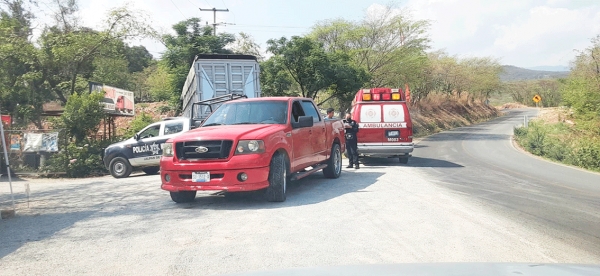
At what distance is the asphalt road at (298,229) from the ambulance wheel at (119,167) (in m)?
4.60

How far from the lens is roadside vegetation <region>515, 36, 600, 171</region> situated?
2500 centimetres

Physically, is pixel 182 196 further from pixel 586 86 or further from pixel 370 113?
pixel 586 86

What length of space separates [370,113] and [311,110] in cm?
581

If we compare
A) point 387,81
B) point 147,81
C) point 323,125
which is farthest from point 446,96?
point 323,125

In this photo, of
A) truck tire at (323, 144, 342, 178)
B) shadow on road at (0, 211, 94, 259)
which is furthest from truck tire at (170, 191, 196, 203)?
truck tire at (323, 144, 342, 178)

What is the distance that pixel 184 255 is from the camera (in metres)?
5.86

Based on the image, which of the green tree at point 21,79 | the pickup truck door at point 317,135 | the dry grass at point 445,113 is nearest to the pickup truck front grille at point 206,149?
the pickup truck door at point 317,135

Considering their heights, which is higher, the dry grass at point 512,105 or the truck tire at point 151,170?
the dry grass at point 512,105

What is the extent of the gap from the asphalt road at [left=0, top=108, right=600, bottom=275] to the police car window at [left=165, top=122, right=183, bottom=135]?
4648 mm

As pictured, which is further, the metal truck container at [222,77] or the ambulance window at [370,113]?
the metal truck container at [222,77]

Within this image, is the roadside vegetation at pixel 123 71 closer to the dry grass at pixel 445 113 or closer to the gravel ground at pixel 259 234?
the dry grass at pixel 445 113

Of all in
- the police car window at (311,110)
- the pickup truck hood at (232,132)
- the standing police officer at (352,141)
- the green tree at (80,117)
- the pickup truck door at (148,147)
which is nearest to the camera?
the pickup truck hood at (232,132)

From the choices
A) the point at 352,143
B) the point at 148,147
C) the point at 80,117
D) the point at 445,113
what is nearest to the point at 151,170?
the point at 148,147

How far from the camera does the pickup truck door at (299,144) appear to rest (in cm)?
1008
